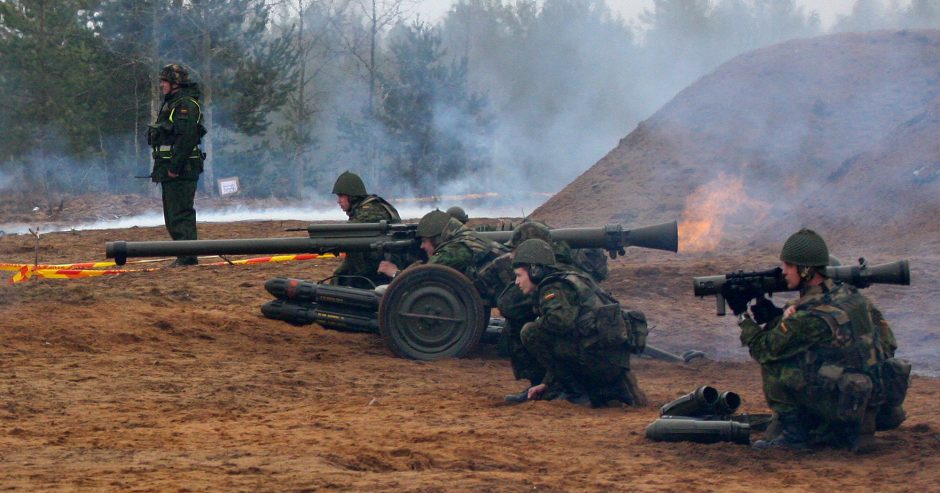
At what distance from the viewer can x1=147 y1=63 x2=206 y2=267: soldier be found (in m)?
13.8

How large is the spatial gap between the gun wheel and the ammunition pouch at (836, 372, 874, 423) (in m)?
3.98

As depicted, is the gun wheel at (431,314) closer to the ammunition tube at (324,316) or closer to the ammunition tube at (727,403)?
the ammunition tube at (324,316)

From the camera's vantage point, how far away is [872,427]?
22.4 feet

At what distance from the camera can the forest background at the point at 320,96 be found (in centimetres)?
3091

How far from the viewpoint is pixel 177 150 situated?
13.8 metres

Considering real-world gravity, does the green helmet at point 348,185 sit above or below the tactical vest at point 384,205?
above

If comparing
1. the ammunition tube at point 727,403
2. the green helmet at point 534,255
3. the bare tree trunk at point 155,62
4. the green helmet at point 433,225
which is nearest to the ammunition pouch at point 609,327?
the green helmet at point 534,255

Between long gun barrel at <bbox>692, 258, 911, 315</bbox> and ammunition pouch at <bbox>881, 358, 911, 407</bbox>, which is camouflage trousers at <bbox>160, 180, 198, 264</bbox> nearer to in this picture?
long gun barrel at <bbox>692, 258, 911, 315</bbox>

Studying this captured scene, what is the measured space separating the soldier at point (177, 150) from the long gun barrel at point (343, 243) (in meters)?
2.64

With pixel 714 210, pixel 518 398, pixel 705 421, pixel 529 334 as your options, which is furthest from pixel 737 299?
pixel 714 210

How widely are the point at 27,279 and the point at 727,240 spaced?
1133cm

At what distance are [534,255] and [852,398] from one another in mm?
2643

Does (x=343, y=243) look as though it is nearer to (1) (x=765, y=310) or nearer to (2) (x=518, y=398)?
(2) (x=518, y=398)

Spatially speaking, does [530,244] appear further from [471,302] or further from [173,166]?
[173,166]
